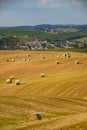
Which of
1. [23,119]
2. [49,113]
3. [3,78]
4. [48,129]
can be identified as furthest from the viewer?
[3,78]

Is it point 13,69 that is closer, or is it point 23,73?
point 23,73

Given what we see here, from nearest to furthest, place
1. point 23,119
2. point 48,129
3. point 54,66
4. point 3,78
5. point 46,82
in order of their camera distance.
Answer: point 48,129 → point 23,119 → point 46,82 → point 3,78 → point 54,66

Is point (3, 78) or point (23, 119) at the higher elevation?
point (23, 119)

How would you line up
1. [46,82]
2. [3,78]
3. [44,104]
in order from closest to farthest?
[44,104]
[46,82]
[3,78]

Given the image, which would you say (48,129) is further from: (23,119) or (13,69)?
(13,69)

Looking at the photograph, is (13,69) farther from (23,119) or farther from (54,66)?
(23,119)

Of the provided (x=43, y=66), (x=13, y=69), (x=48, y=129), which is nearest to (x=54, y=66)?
(x=43, y=66)

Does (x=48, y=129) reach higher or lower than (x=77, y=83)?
higher

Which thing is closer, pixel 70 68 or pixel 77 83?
pixel 77 83

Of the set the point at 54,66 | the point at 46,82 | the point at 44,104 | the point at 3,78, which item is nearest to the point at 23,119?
the point at 44,104
